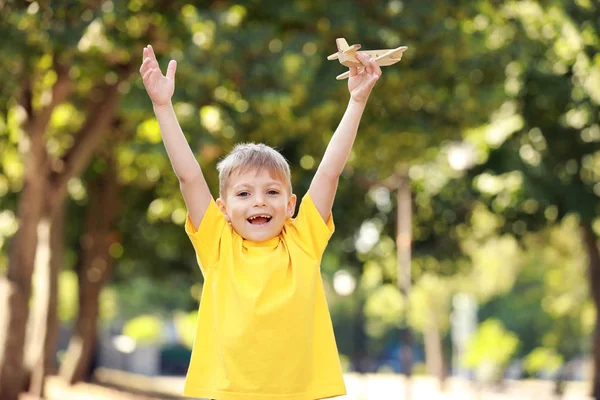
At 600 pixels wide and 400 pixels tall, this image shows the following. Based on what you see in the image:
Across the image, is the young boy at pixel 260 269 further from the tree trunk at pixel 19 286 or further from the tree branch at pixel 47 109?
the tree trunk at pixel 19 286

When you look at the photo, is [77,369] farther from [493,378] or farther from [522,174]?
[493,378]

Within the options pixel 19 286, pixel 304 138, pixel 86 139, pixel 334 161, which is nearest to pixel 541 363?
pixel 304 138

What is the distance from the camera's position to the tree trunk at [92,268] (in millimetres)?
25078

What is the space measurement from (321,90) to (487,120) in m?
5.59

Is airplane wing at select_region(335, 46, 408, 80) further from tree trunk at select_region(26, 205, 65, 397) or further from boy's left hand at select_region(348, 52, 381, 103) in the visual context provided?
tree trunk at select_region(26, 205, 65, 397)

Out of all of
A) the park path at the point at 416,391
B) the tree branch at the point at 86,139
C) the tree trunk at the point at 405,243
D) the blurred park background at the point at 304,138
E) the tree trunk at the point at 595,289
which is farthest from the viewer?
the park path at the point at 416,391

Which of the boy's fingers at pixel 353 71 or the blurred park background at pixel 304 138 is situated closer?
the boy's fingers at pixel 353 71

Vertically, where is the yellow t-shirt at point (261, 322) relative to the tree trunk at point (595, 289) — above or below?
below

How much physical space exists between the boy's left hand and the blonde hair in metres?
0.36

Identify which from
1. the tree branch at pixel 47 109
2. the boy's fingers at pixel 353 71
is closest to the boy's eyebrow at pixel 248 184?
the boy's fingers at pixel 353 71

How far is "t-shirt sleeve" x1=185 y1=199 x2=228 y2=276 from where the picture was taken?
156 inches

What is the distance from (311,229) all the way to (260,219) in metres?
0.19

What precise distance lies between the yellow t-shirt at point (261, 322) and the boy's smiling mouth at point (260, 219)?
0.07 meters

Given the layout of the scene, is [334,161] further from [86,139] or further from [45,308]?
[45,308]
